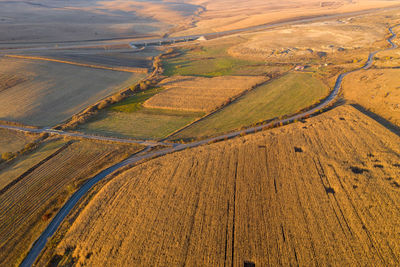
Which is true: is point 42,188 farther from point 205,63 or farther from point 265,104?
point 205,63

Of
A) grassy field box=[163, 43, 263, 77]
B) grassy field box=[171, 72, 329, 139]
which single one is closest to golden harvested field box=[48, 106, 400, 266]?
grassy field box=[171, 72, 329, 139]

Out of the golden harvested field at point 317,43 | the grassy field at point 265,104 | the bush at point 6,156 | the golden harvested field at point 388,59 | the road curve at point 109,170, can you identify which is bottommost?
the road curve at point 109,170

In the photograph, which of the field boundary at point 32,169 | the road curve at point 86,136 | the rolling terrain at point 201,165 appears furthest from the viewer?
the road curve at point 86,136

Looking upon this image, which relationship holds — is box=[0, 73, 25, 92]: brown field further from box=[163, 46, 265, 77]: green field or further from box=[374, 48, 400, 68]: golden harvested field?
box=[374, 48, 400, 68]: golden harvested field

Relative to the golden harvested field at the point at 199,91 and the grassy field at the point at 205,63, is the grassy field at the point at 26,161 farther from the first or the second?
the grassy field at the point at 205,63

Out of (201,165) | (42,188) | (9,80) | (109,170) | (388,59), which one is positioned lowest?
(109,170)

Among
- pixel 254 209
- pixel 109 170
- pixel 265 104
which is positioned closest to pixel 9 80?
pixel 109 170

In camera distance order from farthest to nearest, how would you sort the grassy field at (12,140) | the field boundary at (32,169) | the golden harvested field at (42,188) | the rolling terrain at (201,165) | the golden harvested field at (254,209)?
the grassy field at (12,140)
the field boundary at (32,169)
the golden harvested field at (42,188)
the rolling terrain at (201,165)
the golden harvested field at (254,209)

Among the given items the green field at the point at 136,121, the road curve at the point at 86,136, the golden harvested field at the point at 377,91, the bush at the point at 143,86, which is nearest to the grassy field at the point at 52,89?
the road curve at the point at 86,136
